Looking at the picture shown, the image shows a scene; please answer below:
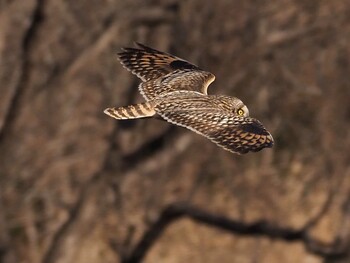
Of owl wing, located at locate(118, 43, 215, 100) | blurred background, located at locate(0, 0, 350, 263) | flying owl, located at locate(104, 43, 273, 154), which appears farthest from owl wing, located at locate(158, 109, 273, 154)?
blurred background, located at locate(0, 0, 350, 263)

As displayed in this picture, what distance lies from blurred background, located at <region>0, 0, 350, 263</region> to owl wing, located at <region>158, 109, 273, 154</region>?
10.3 feet

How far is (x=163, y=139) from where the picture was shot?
400 inches

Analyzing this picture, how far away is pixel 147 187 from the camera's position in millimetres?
10242

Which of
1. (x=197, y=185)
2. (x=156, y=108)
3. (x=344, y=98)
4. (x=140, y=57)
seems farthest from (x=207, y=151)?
(x=156, y=108)

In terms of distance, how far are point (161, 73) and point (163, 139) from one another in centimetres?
262

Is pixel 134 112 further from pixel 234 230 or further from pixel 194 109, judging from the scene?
pixel 234 230

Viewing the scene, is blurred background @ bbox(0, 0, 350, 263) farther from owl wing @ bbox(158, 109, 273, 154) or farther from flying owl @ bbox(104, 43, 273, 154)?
owl wing @ bbox(158, 109, 273, 154)

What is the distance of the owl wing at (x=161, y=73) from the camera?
723 cm

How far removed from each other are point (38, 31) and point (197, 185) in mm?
1371

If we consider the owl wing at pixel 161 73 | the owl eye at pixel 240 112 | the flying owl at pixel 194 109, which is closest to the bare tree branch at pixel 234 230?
the owl wing at pixel 161 73

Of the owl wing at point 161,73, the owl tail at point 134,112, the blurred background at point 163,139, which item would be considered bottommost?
the blurred background at point 163,139

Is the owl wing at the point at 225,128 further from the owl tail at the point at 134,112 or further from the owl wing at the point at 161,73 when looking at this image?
the owl wing at the point at 161,73

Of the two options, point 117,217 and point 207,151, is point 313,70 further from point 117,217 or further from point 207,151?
point 117,217

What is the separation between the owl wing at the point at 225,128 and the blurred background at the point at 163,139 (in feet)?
10.3
